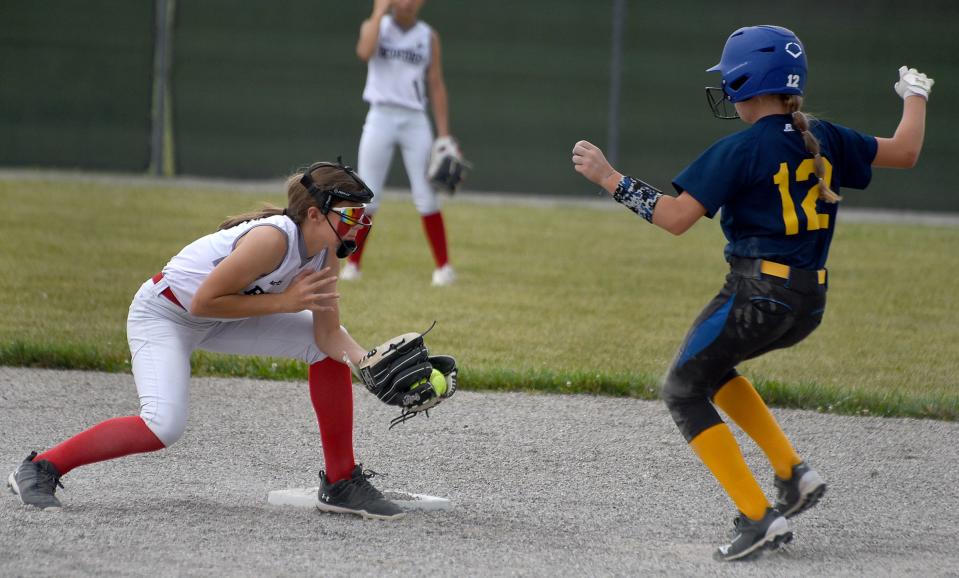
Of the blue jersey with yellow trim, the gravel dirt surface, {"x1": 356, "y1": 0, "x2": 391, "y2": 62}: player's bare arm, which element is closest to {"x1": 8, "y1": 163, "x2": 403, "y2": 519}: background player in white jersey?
the gravel dirt surface

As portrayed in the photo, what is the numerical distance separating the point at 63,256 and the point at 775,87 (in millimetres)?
7137

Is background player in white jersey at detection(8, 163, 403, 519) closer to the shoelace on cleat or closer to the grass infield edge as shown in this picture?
the shoelace on cleat

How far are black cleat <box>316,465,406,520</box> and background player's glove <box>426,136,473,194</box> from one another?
5368 mm

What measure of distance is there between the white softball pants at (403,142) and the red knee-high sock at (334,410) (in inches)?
197

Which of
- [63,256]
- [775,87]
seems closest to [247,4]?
[63,256]

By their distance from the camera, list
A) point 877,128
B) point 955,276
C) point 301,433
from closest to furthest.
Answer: point 301,433
point 955,276
point 877,128

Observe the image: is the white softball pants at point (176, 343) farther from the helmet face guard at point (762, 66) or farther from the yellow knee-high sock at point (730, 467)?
the helmet face guard at point (762, 66)

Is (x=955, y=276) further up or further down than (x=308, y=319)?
further down

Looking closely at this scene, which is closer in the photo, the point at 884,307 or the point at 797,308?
the point at 797,308

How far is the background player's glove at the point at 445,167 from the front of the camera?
31.4 ft

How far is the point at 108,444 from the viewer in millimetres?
4207

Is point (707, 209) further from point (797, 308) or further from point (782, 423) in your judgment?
point (782, 423)

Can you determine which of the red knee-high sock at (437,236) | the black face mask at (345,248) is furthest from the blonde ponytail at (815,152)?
the red knee-high sock at (437,236)

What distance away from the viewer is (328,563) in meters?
3.78
